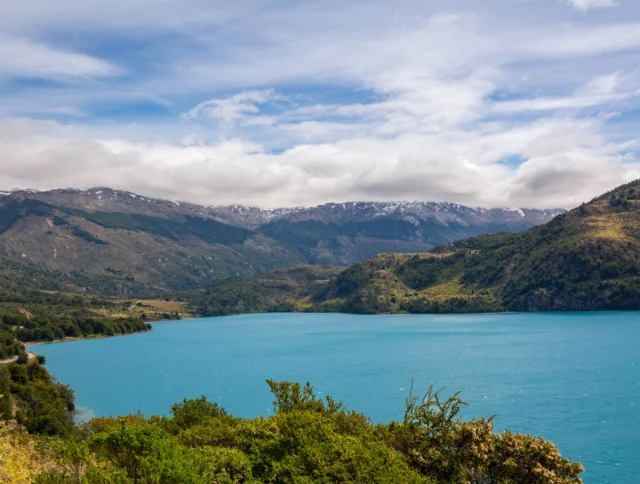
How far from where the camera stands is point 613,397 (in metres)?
99.1

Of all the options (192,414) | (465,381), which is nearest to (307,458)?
(192,414)

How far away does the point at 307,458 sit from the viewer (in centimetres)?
3716

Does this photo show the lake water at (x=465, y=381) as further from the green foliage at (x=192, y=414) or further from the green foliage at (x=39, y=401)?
the green foliage at (x=192, y=414)

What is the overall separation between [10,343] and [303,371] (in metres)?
107

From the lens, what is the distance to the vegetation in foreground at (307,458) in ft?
99.5

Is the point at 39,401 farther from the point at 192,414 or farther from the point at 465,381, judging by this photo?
the point at 465,381

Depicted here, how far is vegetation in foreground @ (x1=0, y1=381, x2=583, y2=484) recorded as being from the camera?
30312 millimetres

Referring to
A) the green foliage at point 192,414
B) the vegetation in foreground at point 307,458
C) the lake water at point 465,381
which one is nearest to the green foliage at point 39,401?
the lake water at point 465,381

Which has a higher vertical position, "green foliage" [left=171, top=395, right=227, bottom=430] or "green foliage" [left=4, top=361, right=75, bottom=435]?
"green foliage" [left=171, top=395, right=227, bottom=430]

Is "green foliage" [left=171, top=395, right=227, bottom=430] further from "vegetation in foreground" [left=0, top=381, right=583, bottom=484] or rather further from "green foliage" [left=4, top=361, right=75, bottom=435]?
"green foliage" [left=4, top=361, right=75, bottom=435]

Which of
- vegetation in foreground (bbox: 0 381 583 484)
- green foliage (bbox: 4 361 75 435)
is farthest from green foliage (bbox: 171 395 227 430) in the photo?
green foliage (bbox: 4 361 75 435)

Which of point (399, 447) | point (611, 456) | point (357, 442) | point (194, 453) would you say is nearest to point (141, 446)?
point (194, 453)

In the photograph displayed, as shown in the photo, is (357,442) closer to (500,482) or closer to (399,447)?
(399,447)

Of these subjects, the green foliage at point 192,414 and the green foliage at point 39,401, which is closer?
the green foliage at point 192,414
